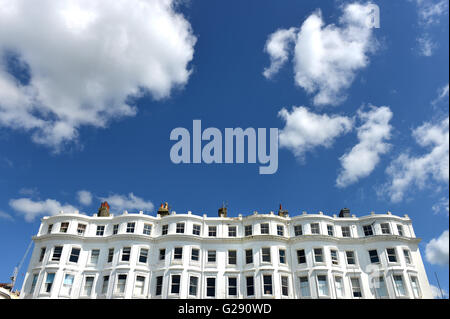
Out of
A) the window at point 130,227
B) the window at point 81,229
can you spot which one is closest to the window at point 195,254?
the window at point 130,227

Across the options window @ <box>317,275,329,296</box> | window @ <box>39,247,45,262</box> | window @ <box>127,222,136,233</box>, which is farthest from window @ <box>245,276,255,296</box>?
window @ <box>39,247,45,262</box>

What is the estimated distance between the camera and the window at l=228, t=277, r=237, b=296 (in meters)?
39.1

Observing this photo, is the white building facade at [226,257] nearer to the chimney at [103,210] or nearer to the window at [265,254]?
the window at [265,254]

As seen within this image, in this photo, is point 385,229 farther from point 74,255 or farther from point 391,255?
point 74,255

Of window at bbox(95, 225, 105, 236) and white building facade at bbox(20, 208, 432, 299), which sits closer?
white building facade at bbox(20, 208, 432, 299)

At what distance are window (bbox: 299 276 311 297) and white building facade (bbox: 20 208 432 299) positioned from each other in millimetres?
110

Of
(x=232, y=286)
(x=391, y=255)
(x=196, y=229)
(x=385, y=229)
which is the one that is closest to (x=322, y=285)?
(x=391, y=255)

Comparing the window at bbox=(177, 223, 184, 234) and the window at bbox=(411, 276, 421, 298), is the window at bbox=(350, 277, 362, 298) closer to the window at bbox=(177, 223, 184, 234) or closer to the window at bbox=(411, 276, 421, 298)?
the window at bbox=(411, 276, 421, 298)

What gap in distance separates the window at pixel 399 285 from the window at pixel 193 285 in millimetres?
22764


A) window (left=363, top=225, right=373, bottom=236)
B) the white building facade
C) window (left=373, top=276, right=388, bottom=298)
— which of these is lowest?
window (left=373, top=276, right=388, bottom=298)

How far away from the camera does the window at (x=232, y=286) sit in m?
39.1

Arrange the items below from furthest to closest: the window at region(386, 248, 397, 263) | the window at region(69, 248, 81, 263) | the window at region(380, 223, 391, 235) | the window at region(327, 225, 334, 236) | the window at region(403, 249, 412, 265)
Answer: the window at region(327, 225, 334, 236)
the window at region(380, 223, 391, 235)
the window at region(69, 248, 81, 263)
the window at region(403, 249, 412, 265)
the window at region(386, 248, 397, 263)

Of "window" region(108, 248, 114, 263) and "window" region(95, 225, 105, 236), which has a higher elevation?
"window" region(95, 225, 105, 236)

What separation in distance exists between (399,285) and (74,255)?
38.5 metres
